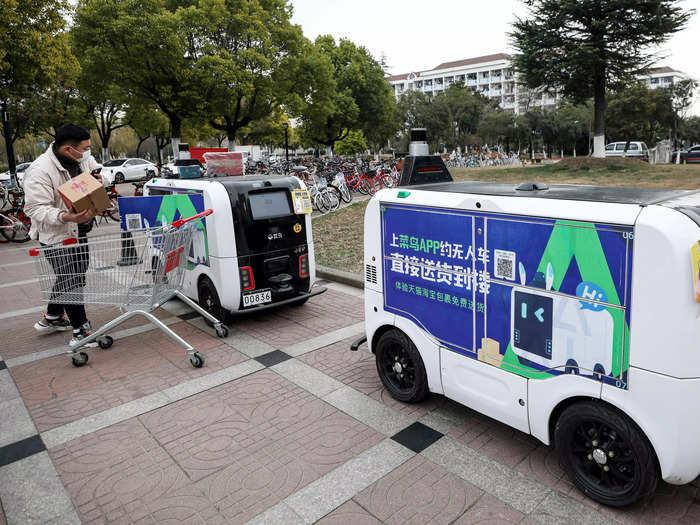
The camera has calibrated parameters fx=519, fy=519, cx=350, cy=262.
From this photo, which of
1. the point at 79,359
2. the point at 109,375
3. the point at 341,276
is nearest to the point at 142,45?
the point at 341,276

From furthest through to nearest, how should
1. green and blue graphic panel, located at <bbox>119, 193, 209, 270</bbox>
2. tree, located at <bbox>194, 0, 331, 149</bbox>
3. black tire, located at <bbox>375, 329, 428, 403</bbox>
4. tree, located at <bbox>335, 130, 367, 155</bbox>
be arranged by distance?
tree, located at <bbox>335, 130, 367, 155</bbox>, tree, located at <bbox>194, 0, 331, 149</bbox>, green and blue graphic panel, located at <bbox>119, 193, 209, 270</bbox>, black tire, located at <bbox>375, 329, 428, 403</bbox>

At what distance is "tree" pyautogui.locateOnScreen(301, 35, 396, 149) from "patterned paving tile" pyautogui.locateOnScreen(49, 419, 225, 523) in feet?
118

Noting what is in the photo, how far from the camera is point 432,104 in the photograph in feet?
194

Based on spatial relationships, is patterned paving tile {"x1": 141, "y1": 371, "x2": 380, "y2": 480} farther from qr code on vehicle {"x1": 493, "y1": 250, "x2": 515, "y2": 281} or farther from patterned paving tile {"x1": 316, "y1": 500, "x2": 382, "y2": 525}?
qr code on vehicle {"x1": 493, "y1": 250, "x2": 515, "y2": 281}

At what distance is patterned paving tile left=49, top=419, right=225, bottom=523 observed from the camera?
110 inches

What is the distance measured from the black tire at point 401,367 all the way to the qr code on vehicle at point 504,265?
101cm

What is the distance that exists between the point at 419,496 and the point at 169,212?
14.2ft

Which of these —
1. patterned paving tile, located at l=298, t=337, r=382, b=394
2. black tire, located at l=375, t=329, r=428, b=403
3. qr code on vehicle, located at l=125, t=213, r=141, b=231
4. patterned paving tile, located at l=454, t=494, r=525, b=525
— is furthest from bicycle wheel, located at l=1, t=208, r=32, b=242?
patterned paving tile, located at l=454, t=494, r=525, b=525

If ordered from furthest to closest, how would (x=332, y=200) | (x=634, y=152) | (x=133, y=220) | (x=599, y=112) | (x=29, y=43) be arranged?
(x=634, y=152), (x=599, y=112), (x=332, y=200), (x=29, y=43), (x=133, y=220)

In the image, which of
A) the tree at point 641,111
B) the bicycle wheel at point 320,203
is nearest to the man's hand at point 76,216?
the bicycle wheel at point 320,203

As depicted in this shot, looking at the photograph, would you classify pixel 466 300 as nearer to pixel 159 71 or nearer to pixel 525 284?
pixel 525 284

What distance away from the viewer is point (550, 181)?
62.2 ft

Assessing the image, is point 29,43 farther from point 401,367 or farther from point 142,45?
point 401,367

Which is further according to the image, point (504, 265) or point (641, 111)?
point (641, 111)
